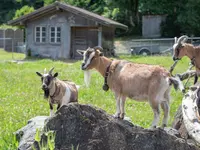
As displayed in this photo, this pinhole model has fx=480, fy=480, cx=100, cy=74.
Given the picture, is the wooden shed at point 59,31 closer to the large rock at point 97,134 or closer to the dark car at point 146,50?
the dark car at point 146,50

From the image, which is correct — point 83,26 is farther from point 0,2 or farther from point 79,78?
point 0,2

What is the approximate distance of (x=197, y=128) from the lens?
609 centimetres

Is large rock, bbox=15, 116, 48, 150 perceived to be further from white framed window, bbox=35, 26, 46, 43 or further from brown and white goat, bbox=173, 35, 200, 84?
white framed window, bbox=35, 26, 46, 43

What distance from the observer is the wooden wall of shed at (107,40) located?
35.5 m

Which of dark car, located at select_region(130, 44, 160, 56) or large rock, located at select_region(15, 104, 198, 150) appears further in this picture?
dark car, located at select_region(130, 44, 160, 56)

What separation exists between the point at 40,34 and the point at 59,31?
166 centimetres

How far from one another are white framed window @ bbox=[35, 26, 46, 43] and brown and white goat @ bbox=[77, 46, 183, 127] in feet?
89.7

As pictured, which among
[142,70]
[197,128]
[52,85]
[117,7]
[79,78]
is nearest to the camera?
[197,128]

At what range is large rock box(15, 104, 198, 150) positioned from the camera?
Answer: 5363 mm

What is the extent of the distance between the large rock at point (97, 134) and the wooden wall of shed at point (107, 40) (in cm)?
2971

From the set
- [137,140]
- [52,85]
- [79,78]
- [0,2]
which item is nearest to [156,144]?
[137,140]

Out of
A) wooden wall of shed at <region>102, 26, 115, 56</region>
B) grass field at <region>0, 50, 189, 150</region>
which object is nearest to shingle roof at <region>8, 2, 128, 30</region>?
wooden wall of shed at <region>102, 26, 115, 56</region>

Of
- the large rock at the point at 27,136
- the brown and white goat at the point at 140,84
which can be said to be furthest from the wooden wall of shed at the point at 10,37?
the large rock at the point at 27,136

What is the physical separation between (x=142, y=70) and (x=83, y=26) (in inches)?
1045
